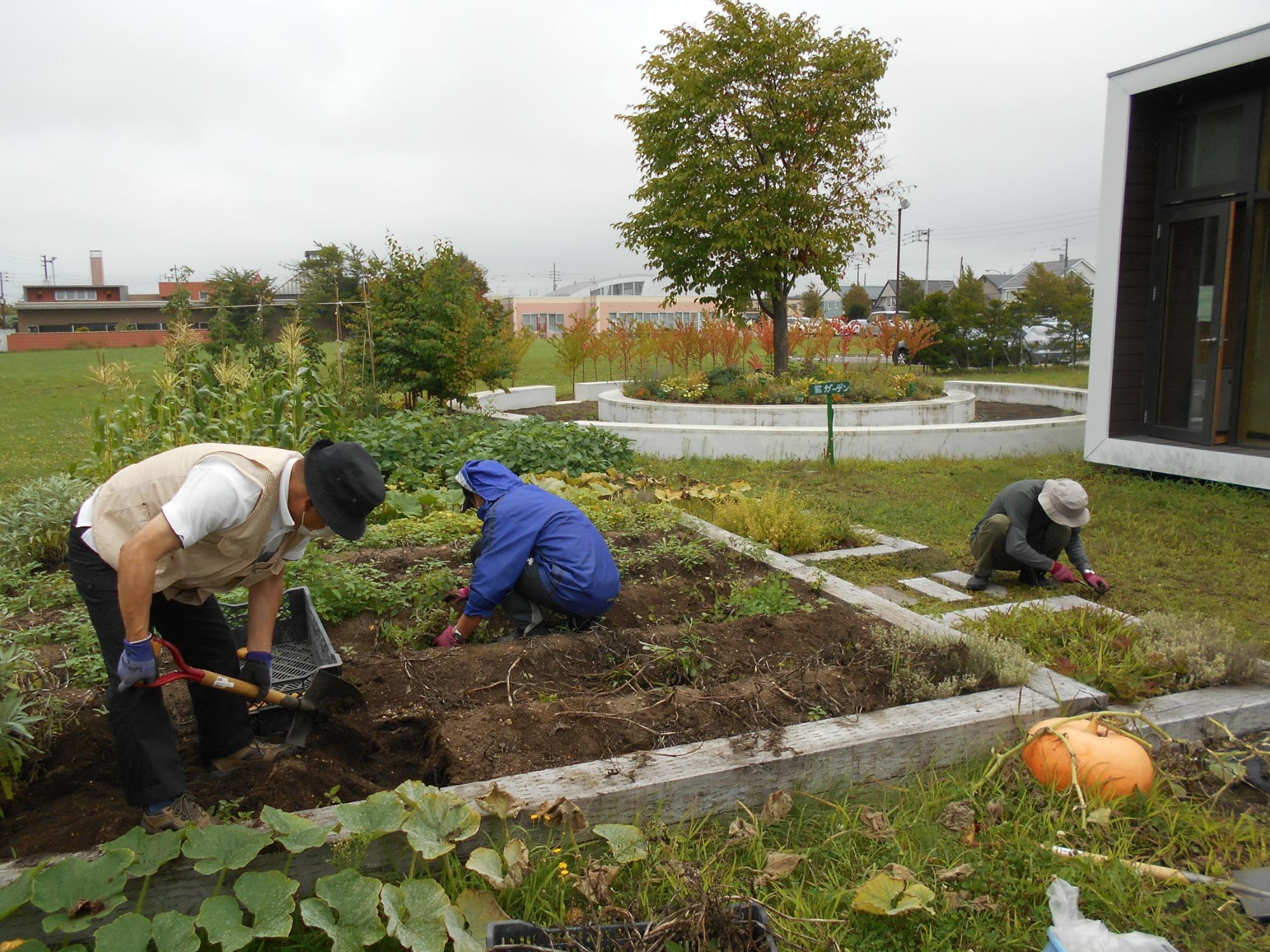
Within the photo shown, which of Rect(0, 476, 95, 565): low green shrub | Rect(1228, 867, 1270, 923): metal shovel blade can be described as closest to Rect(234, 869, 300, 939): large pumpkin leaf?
Rect(1228, 867, 1270, 923): metal shovel blade

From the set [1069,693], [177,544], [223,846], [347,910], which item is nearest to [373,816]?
[347,910]

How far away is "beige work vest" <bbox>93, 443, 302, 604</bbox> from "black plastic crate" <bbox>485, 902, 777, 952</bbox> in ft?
4.41

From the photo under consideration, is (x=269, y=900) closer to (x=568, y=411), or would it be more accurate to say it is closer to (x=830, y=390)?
(x=830, y=390)

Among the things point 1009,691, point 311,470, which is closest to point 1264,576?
point 1009,691

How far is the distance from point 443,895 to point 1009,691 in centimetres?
233

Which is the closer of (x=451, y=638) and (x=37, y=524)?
(x=451, y=638)

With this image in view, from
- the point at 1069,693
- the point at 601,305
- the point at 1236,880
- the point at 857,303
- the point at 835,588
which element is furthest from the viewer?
the point at 601,305

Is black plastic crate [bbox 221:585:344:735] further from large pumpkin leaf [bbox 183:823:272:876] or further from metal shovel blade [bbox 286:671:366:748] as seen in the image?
large pumpkin leaf [bbox 183:823:272:876]

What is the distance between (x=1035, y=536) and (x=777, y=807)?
141 inches

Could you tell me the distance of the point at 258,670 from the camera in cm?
304

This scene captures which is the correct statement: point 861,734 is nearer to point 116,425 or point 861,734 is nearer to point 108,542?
point 108,542

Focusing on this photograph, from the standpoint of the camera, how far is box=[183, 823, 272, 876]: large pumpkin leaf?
6.88 feet

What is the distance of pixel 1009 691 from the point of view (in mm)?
3480

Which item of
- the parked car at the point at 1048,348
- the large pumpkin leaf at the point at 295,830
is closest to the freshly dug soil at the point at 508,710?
the large pumpkin leaf at the point at 295,830
